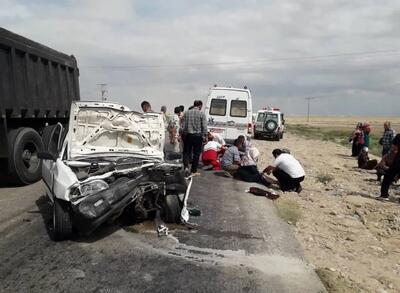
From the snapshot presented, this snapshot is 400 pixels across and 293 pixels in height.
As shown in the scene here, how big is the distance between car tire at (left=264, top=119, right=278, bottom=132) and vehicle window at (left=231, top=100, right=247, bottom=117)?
1652cm

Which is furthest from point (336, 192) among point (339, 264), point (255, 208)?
point (339, 264)

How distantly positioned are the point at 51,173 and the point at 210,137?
8.42 metres

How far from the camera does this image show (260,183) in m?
12.3

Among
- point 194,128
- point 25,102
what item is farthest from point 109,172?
point 194,128

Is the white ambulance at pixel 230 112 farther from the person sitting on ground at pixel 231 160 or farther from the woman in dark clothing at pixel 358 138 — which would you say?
the woman in dark clothing at pixel 358 138

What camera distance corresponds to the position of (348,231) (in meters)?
8.91

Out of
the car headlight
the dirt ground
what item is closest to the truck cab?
the dirt ground

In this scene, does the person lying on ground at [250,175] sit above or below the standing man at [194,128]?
below

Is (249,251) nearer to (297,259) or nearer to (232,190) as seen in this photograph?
(297,259)

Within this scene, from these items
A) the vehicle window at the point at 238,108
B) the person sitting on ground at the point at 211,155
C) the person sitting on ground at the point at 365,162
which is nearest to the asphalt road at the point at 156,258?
the person sitting on ground at the point at 211,155

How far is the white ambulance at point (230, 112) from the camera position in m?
18.0

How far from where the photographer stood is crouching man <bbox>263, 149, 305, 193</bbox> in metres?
11.8

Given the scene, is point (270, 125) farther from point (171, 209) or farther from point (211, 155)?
point (171, 209)

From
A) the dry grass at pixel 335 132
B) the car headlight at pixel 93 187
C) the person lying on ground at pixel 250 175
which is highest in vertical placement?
the car headlight at pixel 93 187
